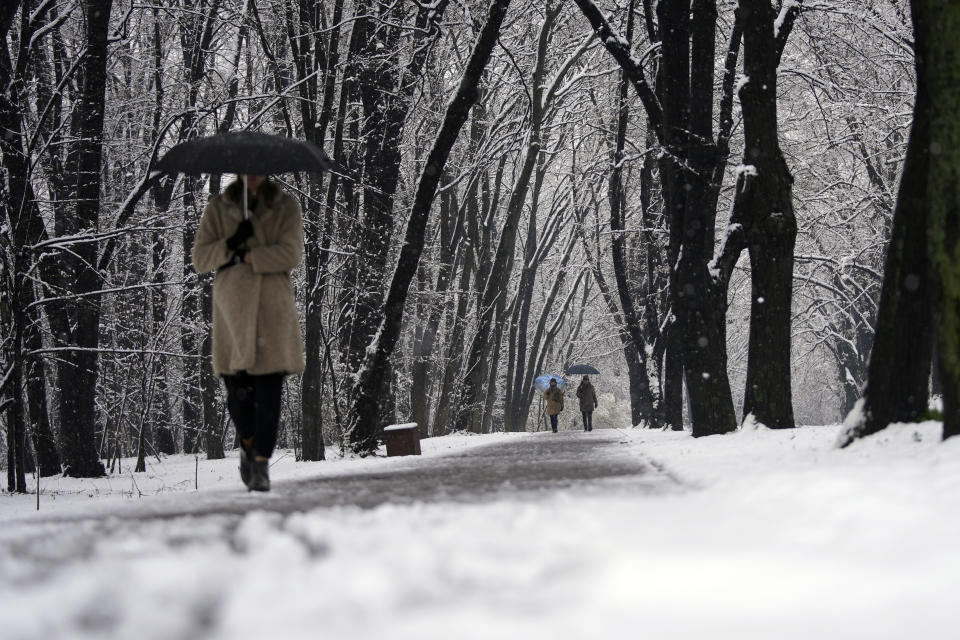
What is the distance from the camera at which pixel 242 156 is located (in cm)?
751

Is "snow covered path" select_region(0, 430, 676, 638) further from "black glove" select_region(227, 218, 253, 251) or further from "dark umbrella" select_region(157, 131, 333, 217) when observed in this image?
"dark umbrella" select_region(157, 131, 333, 217)

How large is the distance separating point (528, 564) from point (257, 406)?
3.84 meters

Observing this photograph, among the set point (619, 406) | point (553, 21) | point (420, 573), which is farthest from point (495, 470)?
point (619, 406)

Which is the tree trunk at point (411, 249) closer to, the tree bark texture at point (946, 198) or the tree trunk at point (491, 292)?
the tree bark texture at point (946, 198)

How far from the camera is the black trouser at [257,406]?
6.77 meters

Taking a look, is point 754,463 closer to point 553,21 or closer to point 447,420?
point 553,21

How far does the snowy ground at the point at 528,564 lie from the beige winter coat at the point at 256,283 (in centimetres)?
139

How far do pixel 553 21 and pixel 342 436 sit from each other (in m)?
14.2

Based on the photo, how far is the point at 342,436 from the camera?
586 inches

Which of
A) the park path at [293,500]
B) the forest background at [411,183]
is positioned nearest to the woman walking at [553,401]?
the forest background at [411,183]

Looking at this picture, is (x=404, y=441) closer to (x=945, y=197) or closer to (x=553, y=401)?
(x=945, y=197)

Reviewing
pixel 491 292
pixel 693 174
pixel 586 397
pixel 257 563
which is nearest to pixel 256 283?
pixel 257 563

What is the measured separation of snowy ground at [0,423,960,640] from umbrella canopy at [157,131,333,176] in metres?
2.79

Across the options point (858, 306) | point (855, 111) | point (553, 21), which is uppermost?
point (553, 21)
